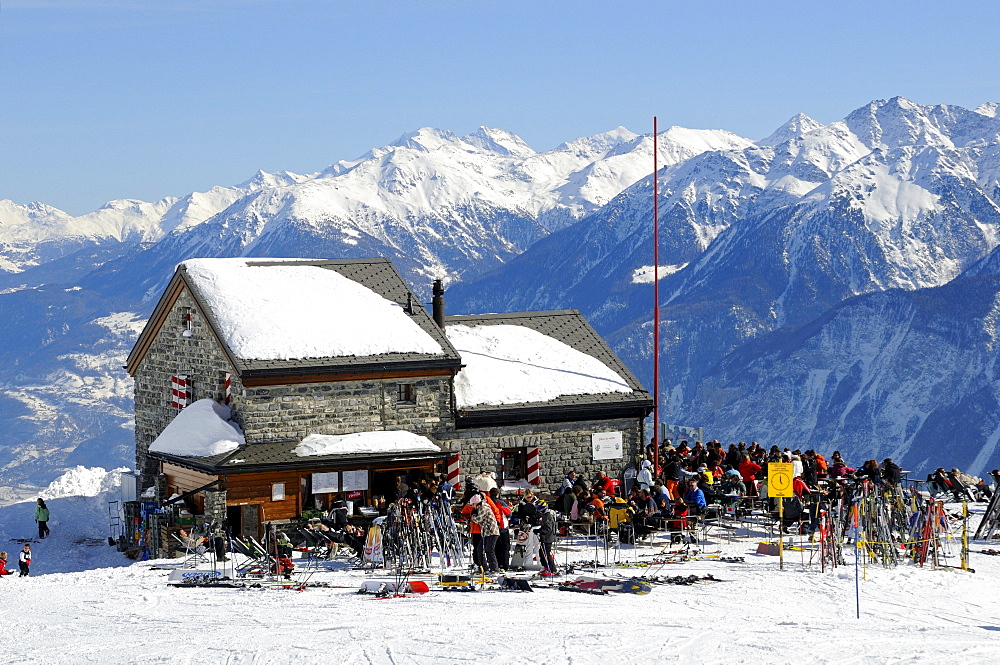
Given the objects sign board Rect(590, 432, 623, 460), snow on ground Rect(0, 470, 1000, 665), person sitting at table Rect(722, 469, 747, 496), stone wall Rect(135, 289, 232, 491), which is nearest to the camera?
snow on ground Rect(0, 470, 1000, 665)

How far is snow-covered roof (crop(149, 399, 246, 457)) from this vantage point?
34.4m

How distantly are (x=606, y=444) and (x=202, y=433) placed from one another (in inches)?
430

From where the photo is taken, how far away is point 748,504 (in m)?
33.6

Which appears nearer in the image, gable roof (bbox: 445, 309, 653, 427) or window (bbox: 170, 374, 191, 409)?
gable roof (bbox: 445, 309, 653, 427)

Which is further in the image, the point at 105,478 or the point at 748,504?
the point at 105,478

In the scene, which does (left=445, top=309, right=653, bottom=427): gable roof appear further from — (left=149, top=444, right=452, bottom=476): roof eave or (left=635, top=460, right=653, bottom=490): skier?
(left=635, top=460, right=653, bottom=490): skier

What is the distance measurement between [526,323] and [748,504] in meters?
11.4

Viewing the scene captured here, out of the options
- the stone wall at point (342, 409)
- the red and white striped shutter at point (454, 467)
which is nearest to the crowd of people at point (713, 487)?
the red and white striped shutter at point (454, 467)

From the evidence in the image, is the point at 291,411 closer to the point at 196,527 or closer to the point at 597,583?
the point at 196,527

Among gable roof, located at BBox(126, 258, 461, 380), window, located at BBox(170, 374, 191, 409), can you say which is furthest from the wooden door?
window, located at BBox(170, 374, 191, 409)

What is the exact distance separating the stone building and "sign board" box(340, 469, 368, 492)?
1.0 inches

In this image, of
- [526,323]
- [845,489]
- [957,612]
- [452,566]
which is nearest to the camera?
[957,612]

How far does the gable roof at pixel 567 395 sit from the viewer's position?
1480 inches

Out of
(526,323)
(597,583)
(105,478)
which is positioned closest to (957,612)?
(597,583)
